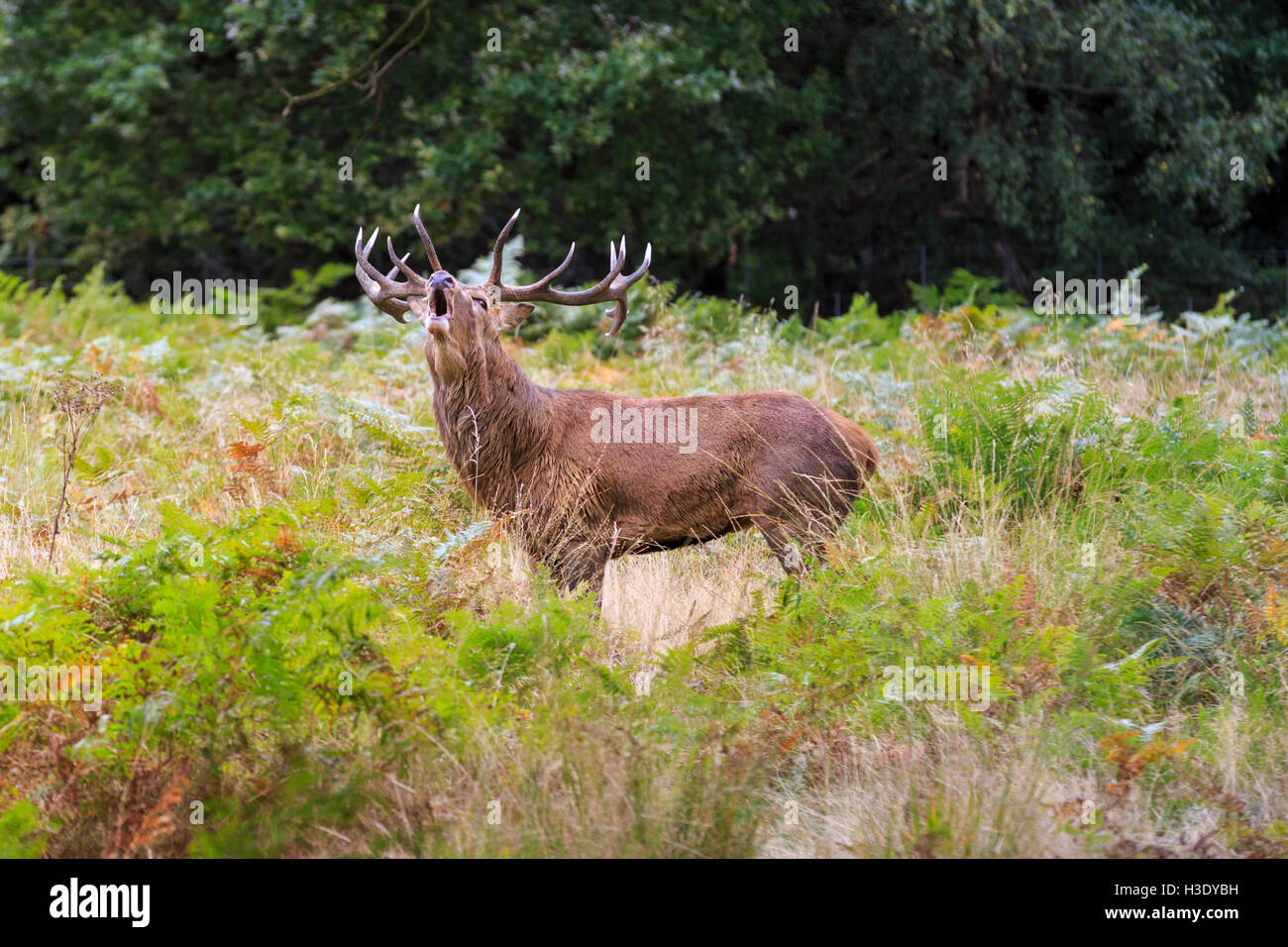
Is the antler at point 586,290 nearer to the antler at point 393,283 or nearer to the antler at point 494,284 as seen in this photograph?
the antler at point 494,284

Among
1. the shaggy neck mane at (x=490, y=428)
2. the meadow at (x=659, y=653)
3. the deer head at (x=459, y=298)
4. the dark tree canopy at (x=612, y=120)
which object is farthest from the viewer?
the dark tree canopy at (x=612, y=120)

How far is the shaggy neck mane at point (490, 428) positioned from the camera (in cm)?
691

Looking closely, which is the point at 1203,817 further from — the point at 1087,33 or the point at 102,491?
the point at 1087,33

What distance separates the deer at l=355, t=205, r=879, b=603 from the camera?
6.80 m

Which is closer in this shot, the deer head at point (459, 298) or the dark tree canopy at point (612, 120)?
the deer head at point (459, 298)

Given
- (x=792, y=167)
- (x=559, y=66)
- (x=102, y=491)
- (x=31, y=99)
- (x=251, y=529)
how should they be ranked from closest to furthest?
(x=251, y=529) → (x=102, y=491) → (x=559, y=66) → (x=31, y=99) → (x=792, y=167)

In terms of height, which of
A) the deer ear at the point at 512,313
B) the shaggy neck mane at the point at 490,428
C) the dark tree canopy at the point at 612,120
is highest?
the dark tree canopy at the point at 612,120

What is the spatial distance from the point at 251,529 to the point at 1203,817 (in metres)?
3.61

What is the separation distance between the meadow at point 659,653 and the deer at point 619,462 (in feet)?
0.83

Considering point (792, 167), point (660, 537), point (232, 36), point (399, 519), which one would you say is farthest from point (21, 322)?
point (792, 167)

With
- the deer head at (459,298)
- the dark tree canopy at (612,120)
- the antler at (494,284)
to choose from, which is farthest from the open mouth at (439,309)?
the dark tree canopy at (612,120)

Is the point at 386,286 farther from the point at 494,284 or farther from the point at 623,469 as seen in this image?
the point at 623,469

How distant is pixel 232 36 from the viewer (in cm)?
1574

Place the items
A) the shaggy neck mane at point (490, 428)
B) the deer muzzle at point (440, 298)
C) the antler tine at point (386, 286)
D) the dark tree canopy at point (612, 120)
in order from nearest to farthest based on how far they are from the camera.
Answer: the deer muzzle at point (440, 298) → the shaggy neck mane at point (490, 428) → the antler tine at point (386, 286) → the dark tree canopy at point (612, 120)
